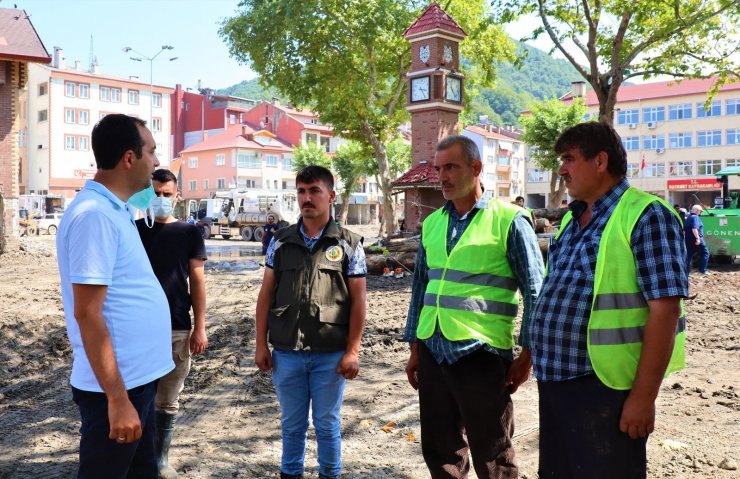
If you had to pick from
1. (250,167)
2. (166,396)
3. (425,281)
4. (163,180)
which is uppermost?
(250,167)

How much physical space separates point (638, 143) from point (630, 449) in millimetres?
64596

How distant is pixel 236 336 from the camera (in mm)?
8805

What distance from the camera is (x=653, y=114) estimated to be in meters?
60.5

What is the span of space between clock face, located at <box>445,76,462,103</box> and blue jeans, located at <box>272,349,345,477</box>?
1193 cm

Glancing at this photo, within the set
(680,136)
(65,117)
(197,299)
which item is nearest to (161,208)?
(197,299)

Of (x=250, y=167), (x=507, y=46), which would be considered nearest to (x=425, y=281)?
(x=507, y=46)

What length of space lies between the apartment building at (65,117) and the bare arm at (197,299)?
5328 centimetres

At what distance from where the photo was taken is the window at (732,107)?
5531 cm

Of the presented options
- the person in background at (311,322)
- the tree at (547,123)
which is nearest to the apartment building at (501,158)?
the tree at (547,123)

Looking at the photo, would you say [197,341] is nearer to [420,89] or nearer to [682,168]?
[420,89]

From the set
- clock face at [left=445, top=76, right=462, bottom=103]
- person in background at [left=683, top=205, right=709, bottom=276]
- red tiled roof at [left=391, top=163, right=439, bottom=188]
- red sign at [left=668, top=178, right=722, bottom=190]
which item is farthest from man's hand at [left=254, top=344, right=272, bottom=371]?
red sign at [left=668, top=178, right=722, bottom=190]

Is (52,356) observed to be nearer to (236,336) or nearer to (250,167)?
(236,336)

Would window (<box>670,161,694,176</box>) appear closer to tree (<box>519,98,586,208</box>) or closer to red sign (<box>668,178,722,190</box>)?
red sign (<box>668,178,722,190</box>)

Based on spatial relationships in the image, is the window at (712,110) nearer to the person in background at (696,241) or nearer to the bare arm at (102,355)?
the person in background at (696,241)
